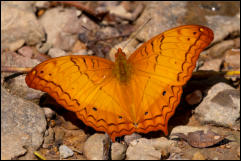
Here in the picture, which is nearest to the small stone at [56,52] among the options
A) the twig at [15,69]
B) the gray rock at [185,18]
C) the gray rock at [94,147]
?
the twig at [15,69]

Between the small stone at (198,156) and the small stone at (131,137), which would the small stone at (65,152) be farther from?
the small stone at (198,156)

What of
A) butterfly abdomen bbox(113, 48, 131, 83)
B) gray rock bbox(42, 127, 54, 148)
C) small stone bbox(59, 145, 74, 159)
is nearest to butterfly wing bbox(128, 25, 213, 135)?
butterfly abdomen bbox(113, 48, 131, 83)

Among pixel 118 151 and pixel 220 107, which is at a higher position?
pixel 220 107

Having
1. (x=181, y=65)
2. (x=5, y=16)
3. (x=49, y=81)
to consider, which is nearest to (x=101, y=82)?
(x=49, y=81)

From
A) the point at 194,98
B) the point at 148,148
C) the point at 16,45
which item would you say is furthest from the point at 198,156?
the point at 16,45

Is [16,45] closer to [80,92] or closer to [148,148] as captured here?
[80,92]

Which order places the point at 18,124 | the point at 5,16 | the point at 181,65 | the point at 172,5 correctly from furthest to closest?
the point at 172,5, the point at 5,16, the point at 18,124, the point at 181,65

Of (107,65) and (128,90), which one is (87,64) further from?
(128,90)
